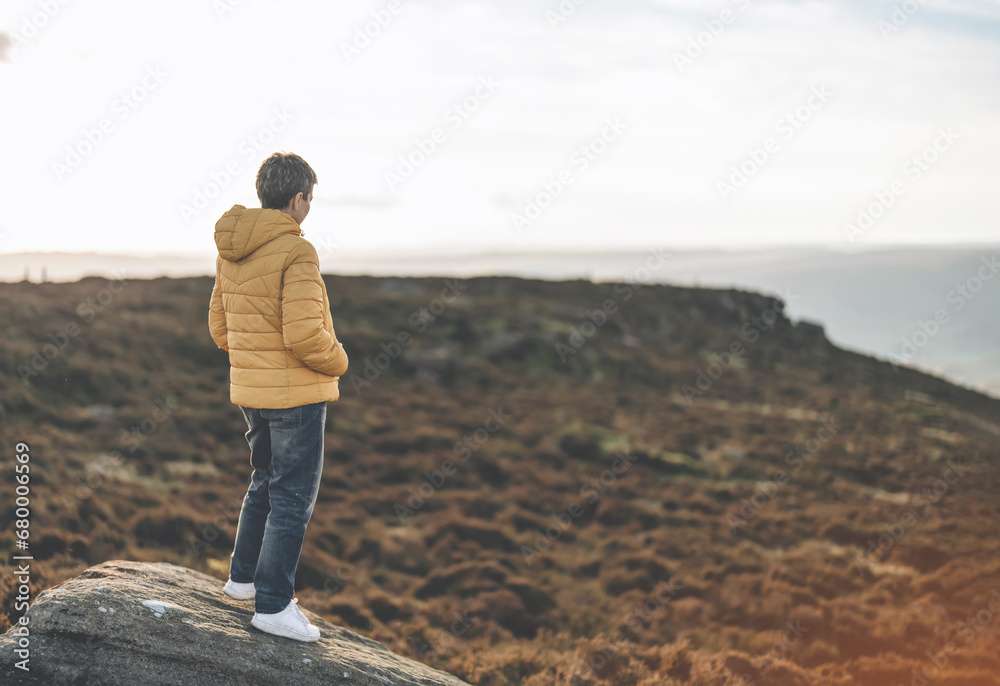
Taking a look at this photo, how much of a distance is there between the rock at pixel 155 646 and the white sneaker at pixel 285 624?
39 millimetres

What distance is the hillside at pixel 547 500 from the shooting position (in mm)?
8375

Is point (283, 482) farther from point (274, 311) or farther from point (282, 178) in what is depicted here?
point (282, 178)

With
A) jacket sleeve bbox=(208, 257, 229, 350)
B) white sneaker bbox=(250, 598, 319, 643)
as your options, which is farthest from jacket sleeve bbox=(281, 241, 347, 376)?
white sneaker bbox=(250, 598, 319, 643)

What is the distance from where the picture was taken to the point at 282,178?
361 cm

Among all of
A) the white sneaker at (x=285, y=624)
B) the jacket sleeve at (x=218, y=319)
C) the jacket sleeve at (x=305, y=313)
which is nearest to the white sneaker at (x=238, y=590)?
the white sneaker at (x=285, y=624)

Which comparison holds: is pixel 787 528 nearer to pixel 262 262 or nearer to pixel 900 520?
pixel 900 520


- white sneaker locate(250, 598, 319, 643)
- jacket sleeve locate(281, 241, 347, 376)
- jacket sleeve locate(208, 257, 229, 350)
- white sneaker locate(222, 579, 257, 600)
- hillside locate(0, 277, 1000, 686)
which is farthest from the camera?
hillside locate(0, 277, 1000, 686)

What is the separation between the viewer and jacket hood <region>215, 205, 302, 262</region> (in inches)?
141

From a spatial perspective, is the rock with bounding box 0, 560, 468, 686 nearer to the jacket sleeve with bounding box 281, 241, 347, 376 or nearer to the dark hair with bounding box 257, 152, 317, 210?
the jacket sleeve with bounding box 281, 241, 347, 376

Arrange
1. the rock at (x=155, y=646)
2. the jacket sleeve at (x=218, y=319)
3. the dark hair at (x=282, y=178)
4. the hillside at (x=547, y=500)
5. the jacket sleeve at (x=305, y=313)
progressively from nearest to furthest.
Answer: the rock at (x=155, y=646)
the jacket sleeve at (x=305, y=313)
the dark hair at (x=282, y=178)
the jacket sleeve at (x=218, y=319)
the hillside at (x=547, y=500)

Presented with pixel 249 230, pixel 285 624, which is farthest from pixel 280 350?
pixel 285 624

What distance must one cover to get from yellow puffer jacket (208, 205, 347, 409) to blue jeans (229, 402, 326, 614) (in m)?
0.14

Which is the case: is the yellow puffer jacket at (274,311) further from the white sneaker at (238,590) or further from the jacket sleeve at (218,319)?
the white sneaker at (238,590)

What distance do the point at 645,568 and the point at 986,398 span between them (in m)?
34.2
